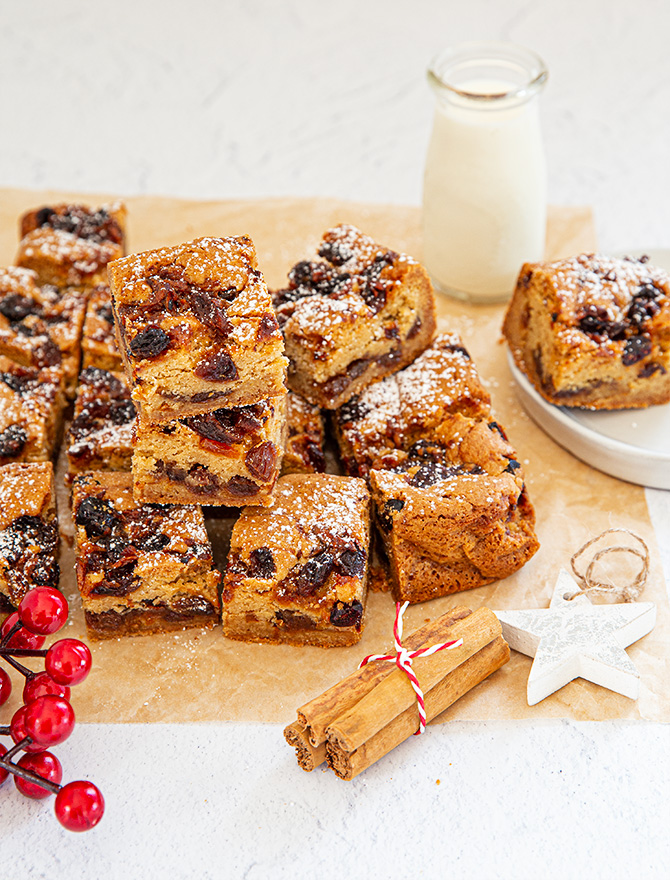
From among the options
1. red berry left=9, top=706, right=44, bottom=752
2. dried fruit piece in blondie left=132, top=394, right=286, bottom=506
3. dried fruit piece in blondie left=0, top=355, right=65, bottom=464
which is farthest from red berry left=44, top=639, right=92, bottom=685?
dried fruit piece in blondie left=0, top=355, right=65, bottom=464

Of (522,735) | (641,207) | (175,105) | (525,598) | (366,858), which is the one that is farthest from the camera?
(175,105)

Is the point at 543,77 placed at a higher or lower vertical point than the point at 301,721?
higher

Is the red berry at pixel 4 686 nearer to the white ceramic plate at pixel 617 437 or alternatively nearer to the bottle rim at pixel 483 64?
the white ceramic plate at pixel 617 437

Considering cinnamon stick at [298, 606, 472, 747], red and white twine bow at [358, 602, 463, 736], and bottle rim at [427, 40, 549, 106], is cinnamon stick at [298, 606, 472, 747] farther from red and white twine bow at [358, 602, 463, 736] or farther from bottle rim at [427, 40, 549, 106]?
bottle rim at [427, 40, 549, 106]

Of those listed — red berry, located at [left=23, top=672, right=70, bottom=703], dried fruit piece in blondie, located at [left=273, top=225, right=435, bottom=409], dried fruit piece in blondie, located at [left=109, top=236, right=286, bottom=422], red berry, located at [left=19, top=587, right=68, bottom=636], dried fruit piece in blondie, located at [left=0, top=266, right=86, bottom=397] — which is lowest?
red berry, located at [left=23, top=672, right=70, bottom=703]

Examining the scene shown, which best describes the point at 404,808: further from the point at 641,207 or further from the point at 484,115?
the point at 641,207

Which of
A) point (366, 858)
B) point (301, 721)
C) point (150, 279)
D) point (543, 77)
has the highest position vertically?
point (543, 77)

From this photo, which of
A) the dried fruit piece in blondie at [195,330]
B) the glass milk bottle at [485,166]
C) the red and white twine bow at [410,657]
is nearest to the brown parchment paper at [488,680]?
the red and white twine bow at [410,657]

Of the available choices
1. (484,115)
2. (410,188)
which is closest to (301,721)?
(484,115)
